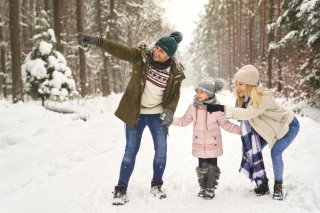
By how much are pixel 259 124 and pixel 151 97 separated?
150 centimetres

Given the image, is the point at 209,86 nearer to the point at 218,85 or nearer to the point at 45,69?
the point at 218,85

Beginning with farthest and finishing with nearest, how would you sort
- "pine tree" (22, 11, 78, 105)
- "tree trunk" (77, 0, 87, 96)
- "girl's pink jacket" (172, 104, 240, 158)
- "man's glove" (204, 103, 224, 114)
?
"tree trunk" (77, 0, 87, 96)
"pine tree" (22, 11, 78, 105)
"girl's pink jacket" (172, 104, 240, 158)
"man's glove" (204, 103, 224, 114)

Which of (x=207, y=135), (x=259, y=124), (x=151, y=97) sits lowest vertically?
(x=207, y=135)

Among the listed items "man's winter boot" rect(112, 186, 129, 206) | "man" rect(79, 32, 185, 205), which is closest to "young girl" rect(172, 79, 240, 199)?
"man" rect(79, 32, 185, 205)

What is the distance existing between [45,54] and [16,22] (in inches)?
66.5

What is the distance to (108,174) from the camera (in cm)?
603

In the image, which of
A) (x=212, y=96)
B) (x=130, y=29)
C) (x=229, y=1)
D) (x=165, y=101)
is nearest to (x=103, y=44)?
(x=165, y=101)

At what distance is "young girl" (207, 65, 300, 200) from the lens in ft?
14.8

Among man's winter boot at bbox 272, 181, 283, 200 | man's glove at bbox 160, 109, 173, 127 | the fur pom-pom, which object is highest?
the fur pom-pom

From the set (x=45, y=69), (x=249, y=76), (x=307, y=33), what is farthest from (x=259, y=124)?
(x=45, y=69)

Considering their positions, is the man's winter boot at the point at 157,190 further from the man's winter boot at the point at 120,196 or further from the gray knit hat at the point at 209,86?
the gray knit hat at the point at 209,86

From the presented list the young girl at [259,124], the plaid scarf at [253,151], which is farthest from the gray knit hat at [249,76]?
the plaid scarf at [253,151]

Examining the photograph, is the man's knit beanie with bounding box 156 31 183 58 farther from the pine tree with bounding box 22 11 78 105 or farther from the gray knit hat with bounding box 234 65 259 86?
the pine tree with bounding box 22 11 78 105

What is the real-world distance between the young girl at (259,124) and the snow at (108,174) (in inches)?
13.0
